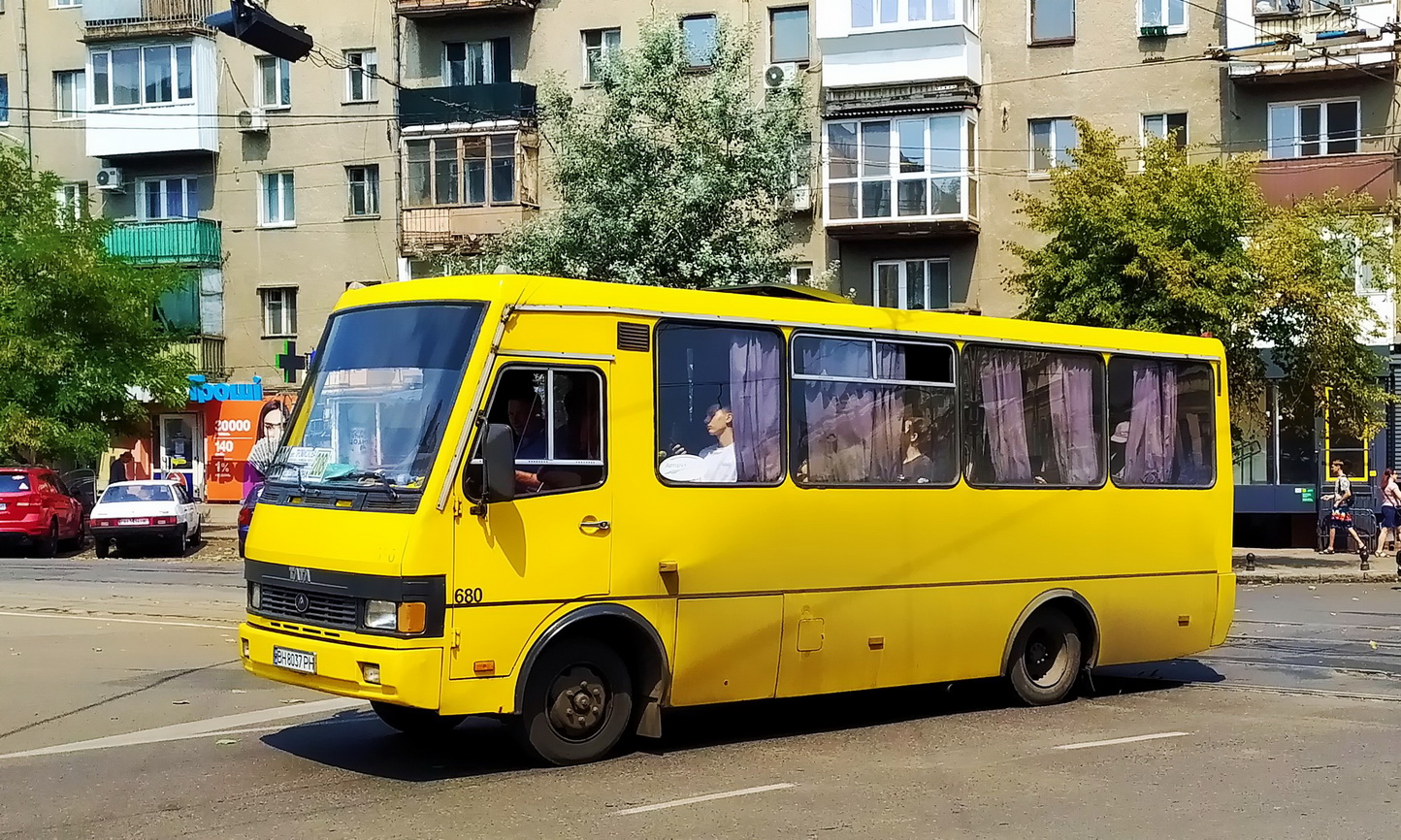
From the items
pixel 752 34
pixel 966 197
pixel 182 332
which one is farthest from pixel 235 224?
pixel 966 197

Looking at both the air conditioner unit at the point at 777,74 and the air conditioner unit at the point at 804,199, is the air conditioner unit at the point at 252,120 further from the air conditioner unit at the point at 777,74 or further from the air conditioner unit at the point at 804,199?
the air conditioner unit at the point at 804,199

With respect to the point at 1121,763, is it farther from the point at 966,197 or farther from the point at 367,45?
the point at 367,45

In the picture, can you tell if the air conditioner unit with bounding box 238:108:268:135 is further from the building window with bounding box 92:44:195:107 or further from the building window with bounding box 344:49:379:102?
the building window with bounding box 344:49:379:102

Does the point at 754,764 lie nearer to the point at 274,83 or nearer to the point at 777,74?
the point at 777,74

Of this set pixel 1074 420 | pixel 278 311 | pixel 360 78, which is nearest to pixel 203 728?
pixel 1074 420

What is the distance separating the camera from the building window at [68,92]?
4725 cm

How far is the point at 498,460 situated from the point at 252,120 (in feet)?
125

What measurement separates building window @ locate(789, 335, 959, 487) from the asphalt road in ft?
5.67

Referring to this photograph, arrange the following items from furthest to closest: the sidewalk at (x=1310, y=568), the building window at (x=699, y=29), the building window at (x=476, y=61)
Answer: the building window at (x=476, y=61) → the building window at (x=699, y=29) → the sidewalk at (x=1310, y=568)

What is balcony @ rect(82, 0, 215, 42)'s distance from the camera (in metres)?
44.5

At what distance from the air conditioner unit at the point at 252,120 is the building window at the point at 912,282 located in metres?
17.0

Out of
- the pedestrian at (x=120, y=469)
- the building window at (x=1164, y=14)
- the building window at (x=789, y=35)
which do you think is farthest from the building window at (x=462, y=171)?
the building window at (x=1164, y=14)

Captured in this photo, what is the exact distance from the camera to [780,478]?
1065 cm

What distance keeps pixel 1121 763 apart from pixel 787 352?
3.22 m
